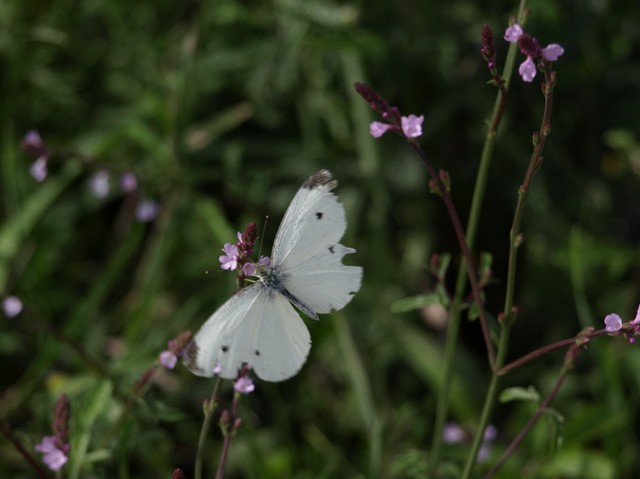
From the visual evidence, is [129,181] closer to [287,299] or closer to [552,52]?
[287,299]

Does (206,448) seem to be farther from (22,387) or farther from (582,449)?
(582,449)

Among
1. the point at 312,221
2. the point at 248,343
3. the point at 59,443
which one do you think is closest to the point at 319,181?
the point at 312,221

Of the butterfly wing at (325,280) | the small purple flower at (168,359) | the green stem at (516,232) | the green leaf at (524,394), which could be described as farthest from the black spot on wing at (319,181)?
the green leaf at (524,394)

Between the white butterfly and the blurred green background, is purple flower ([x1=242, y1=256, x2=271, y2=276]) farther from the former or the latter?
the blurred green background

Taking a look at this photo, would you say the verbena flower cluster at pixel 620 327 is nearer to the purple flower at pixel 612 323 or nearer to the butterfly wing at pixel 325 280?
the purple flower at pixel 612 323

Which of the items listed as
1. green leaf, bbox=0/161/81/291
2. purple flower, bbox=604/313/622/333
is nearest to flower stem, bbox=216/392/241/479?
purple flower, bbox=604/313/622/333
